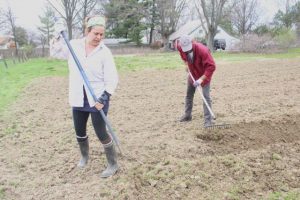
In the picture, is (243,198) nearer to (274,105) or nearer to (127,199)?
(127,199)

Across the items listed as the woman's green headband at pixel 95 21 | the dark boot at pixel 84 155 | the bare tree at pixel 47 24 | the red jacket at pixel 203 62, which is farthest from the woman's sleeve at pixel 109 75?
the bare tree at pixel 47 24

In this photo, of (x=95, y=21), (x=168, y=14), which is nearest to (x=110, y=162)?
(x=95, y=21)

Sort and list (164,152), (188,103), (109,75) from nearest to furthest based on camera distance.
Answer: (109,75), (164,152), (188,103)

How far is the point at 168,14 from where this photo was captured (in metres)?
50.2

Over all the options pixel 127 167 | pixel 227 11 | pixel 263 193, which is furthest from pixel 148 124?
pixel 227 11

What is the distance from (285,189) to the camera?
4.32m

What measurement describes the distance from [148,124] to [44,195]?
304cm

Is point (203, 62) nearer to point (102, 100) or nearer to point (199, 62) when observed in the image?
point (199, 62)

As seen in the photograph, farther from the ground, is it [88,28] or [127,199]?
[88,28]

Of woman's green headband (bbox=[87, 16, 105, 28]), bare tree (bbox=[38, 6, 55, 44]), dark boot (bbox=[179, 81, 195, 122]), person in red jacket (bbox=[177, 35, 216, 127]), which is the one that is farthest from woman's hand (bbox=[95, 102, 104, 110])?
bare tree (bbox=[38, 6, 55, 44])

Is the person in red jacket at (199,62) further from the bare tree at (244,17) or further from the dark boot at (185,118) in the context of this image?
the bare tree at (244,17)

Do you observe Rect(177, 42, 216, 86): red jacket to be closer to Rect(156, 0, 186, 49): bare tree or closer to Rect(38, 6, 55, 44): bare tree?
Rect(156, 0, 186, 49): bare tree

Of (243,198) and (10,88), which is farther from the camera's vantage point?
(10,88)

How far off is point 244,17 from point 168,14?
1886 centimetres
